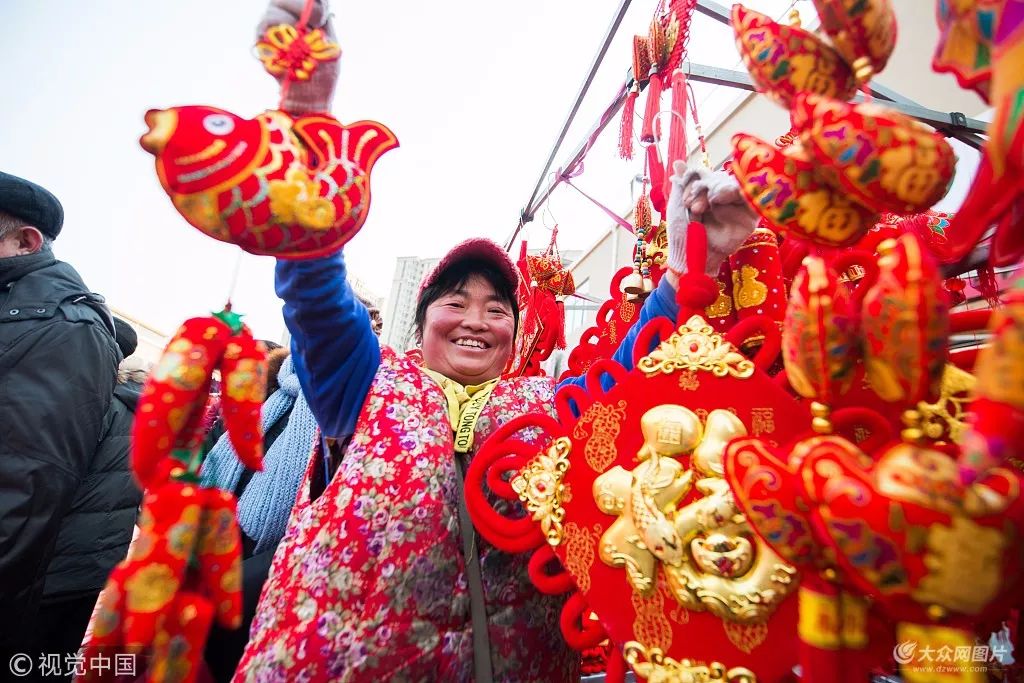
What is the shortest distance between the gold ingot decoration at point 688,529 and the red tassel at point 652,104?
101 centimetres

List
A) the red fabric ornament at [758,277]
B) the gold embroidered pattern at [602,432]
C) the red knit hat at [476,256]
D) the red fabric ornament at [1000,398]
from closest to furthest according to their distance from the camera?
the red fabric ornament at [1000,398], the gold embroidered pattern at [602,432], the red fabric ornament at [758,277], the red knit hat at [476,256]

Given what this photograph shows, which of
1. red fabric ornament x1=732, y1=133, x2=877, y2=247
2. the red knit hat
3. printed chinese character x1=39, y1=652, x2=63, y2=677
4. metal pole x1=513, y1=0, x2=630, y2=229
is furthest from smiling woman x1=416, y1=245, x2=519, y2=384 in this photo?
metal pole x1=513, y1=0, x2=630, y2=229

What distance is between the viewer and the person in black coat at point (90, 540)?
3.83ft

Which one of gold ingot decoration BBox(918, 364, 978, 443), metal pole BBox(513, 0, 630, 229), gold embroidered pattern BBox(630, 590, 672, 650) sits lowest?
gold embroidered pattern BBox(630, 590, 672, 650)

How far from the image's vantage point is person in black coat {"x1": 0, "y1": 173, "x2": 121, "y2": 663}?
99 centimetres

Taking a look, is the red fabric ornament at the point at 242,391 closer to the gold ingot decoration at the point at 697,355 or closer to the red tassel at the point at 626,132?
the gold ingot decoration at the point at 697,355

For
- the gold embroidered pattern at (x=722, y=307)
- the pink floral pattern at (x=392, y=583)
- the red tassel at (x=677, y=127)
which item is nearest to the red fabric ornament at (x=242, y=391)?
the pink floral pattern at (x=392, y=583)

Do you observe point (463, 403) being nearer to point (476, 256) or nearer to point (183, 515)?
point (476, 256)

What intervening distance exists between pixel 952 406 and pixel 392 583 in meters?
0.72

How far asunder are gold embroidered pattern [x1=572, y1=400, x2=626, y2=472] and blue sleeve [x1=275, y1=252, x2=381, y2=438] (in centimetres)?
41

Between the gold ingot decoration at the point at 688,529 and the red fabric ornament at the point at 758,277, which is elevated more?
the red fabric ornament at the point at 758,277

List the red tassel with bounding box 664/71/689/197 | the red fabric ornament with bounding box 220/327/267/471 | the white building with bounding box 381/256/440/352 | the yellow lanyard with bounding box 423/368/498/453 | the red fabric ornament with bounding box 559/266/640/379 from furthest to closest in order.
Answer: the white building with bounding box 381/256/440/352
the red fabric ornament with bounding box 559/266/640/379
the red tassel with bounding box 664/71/689/197
the yellow lanyard with bounding box 423/368/498/453
the red fabric ornament with bounding box 220/327/267/471

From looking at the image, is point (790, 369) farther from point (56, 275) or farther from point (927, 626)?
point (56, 275)

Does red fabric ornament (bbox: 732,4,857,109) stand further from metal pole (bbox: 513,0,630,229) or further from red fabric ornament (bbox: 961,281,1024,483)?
metal pole (bbox: 513,0,630,229)
